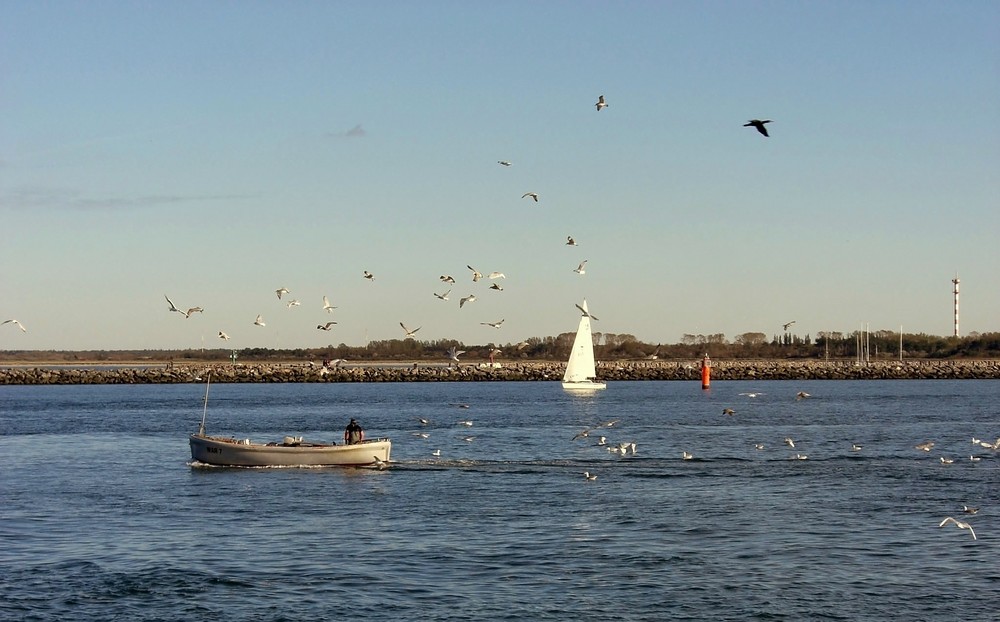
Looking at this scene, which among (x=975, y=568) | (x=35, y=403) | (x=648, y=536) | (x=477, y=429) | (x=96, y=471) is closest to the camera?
(x=975, y=568)

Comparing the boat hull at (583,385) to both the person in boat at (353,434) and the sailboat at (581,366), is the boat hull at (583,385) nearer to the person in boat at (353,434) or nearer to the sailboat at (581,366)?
the sailboat at (581,366)

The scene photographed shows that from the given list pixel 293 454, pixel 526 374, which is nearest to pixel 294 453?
pixel 293 454

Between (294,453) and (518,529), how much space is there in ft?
54.8

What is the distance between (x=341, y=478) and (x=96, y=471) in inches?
429

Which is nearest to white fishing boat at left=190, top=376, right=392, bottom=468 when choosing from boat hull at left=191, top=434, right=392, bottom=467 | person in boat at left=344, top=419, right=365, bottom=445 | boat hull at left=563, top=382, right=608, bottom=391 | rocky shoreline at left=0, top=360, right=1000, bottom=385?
boat hull at left=191, top=434, right=392, bottom=467

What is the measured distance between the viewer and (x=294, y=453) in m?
47.1

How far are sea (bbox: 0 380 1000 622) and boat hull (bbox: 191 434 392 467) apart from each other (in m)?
0.51

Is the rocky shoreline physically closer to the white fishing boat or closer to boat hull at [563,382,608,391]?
boat hull at [563,382,608,391]

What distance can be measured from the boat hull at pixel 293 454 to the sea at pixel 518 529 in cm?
51

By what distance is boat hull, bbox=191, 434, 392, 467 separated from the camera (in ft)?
153

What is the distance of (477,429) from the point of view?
67.5 metres

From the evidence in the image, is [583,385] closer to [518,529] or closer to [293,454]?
[293,454]

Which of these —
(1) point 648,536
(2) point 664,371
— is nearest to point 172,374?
(2) point 664,371

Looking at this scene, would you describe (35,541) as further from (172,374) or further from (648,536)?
(172,374)
